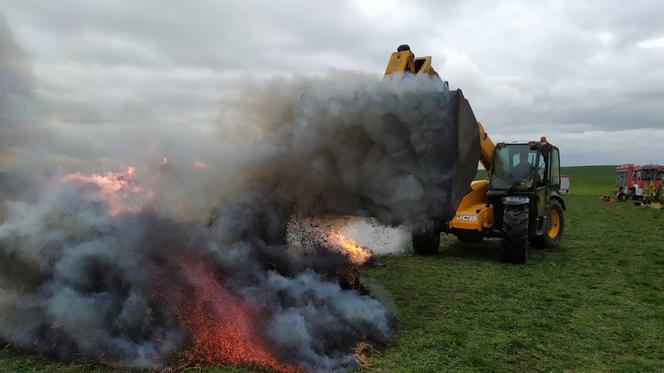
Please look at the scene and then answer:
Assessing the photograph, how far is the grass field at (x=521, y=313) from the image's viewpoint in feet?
18.3

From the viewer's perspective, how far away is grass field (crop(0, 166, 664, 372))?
5590 millimetres

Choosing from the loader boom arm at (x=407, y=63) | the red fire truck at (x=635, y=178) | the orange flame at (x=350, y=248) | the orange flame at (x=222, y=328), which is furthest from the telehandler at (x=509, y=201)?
the red fire truck at (x=635, y=178)

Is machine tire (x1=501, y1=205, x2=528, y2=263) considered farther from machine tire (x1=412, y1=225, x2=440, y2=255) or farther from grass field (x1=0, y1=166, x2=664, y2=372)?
machine tire (x1=412, y1=225, x2=440, y2=255)

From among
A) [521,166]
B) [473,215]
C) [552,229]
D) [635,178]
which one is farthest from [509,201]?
[635,178]

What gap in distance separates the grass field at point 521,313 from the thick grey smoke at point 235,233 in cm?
46

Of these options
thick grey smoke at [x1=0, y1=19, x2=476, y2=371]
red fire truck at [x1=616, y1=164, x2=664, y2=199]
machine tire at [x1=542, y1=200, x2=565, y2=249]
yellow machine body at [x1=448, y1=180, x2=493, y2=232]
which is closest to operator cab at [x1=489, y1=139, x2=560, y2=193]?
yellow machine body at [x1=448, y1=180, x2=493, y2=232]

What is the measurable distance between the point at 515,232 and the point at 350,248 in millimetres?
4314

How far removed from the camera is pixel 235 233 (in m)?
6.36

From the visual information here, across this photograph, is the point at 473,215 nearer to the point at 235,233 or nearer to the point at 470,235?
the point at 470,235

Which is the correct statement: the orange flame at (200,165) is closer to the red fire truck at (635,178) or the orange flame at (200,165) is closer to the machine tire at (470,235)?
the machine tire at (470,235)

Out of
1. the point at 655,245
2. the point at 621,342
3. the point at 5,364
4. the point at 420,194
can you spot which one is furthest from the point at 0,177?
the point at 655,245

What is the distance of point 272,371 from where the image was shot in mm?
5109

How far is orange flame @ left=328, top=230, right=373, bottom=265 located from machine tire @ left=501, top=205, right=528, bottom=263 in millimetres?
3308

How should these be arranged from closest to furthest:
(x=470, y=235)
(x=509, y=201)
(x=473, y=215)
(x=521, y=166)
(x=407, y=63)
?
(x=407, y=63) → (x=509, y=201) → (x=473, y=215) → (x=470, y=235) → (x=521, y=166)
